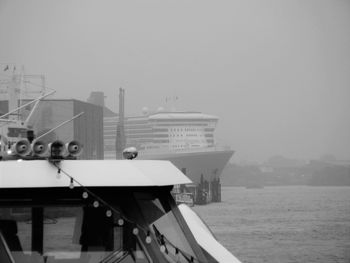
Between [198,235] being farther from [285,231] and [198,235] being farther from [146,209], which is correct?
[285,231]

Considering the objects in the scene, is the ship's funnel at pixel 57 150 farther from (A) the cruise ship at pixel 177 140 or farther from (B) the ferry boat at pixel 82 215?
(A) the cruise ship at pixel 177 140

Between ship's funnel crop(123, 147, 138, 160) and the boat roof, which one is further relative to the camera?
ship's funnel crop(123, 147, 138, 160)

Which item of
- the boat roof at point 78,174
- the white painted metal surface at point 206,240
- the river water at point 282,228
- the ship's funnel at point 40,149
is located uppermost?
the ship's funnel at point 40,149

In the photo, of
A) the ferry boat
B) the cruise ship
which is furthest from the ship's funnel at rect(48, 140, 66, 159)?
the cruise ship

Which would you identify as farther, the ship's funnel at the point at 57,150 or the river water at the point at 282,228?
the river water at the point at 282,228

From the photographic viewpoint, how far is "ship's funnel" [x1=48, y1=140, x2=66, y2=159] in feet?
8.23

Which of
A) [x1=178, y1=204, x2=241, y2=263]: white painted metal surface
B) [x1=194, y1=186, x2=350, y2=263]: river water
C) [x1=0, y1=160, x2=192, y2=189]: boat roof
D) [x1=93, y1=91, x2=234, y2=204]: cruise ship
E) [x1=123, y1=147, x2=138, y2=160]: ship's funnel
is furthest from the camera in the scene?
[x1=93, y1=91, x2=234, y2=204]: cruise ship

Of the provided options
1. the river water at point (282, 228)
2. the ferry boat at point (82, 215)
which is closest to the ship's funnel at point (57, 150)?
the ferry boat at point (82, 215)

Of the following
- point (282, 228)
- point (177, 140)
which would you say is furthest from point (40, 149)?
point (177, 140)

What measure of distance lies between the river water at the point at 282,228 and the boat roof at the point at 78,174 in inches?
948

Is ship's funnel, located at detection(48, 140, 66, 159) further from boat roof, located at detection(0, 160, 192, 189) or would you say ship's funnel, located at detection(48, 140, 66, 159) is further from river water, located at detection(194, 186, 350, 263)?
river water, located at detection(194, 186, 350, 263)

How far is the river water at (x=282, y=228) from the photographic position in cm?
3006

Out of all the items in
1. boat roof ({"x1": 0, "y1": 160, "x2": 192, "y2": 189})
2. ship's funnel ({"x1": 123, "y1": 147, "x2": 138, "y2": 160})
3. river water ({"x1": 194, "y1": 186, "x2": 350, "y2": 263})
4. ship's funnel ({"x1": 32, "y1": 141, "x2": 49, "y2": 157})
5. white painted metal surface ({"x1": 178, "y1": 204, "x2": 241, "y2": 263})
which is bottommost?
river water ({"x1": 194, "y1": 186, "x2": 350, "y2": 263})

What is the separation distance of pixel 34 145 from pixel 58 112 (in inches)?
2095
